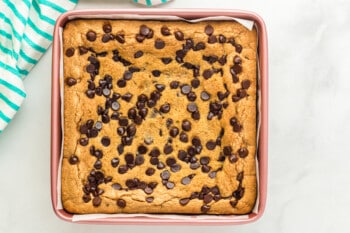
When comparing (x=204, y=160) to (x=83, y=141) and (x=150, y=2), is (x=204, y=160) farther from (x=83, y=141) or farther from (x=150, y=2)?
(x=150, y=2)

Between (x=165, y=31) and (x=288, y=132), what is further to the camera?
(x=288, y=132)

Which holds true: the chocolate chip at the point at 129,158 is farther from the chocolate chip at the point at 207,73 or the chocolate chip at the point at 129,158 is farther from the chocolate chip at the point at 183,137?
the chocolate chip at the point at 207,73

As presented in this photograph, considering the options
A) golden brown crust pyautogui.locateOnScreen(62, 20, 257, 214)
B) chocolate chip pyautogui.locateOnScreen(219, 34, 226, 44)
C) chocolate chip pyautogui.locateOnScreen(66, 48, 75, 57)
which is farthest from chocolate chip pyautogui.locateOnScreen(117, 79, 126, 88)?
chocolate chip pyautogui.locateOnScreen(219, 34, 226, 44)

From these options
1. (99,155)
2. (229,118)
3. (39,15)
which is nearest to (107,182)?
(99,155)

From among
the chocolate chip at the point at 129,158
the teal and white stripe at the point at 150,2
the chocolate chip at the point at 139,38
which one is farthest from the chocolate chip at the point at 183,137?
the teal and white stripe at the point at 150,2

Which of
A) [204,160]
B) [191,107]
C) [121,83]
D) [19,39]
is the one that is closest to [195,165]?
[204,160]

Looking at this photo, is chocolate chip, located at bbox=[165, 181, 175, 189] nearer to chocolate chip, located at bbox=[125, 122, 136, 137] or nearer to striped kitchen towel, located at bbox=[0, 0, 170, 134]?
chocolate chip, located at bbox=[125, 122, 136, 137]

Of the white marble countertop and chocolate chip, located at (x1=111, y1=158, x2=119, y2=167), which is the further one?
the white marble countertop
